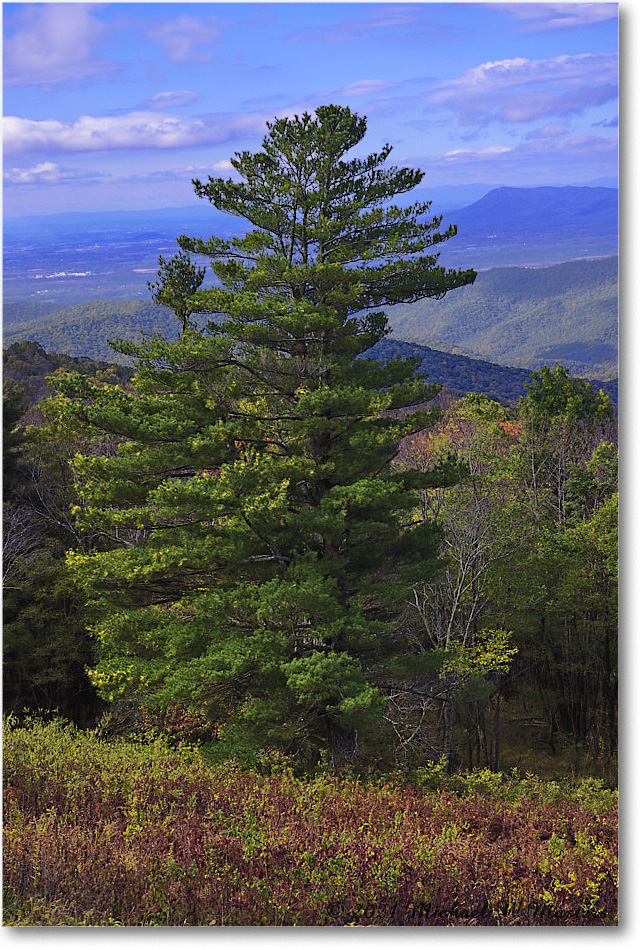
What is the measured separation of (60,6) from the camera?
5617mm

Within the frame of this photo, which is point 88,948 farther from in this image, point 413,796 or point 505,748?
point 505,748

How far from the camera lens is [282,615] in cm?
757

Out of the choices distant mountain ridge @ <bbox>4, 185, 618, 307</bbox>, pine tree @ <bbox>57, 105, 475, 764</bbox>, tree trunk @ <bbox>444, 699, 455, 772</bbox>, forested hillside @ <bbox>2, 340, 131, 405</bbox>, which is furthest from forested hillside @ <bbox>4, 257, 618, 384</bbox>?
tree trunk @ <bbox>444, 699, 455, 772</bbox>

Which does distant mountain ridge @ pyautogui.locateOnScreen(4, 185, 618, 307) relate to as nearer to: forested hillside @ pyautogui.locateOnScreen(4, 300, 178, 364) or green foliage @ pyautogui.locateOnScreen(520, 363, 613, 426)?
forested hillside @ pyautogui.locateOnScreen(4, 300, 178, 364)

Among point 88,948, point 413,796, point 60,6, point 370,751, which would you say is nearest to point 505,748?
point 370,751

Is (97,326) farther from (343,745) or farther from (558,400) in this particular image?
(558,400)

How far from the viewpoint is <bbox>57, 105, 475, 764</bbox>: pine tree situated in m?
7.59

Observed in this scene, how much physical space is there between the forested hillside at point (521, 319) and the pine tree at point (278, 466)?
4.58 ft

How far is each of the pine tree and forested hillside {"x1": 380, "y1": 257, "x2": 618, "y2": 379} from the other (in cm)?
139

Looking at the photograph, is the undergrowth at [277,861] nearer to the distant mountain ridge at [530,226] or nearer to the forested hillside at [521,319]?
the distant mountain ridge at [530,226]

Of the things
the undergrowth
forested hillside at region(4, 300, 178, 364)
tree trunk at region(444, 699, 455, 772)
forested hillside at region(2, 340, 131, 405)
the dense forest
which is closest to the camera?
the undergrowth

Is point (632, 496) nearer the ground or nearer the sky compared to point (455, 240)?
nearer the ground

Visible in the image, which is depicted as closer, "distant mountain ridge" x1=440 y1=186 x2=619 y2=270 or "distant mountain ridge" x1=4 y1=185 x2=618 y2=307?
"distant mountain ridge" x1=4 y1=185 x2=618 y2=307

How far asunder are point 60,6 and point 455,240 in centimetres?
481
